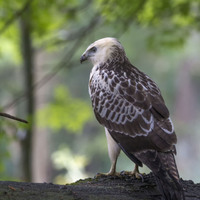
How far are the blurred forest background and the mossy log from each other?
2046 millimetres

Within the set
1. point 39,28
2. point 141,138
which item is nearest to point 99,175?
point 141,138

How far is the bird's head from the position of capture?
20.0 ft

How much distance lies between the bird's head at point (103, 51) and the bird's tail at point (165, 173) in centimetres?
162

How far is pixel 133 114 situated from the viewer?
5.33 metres

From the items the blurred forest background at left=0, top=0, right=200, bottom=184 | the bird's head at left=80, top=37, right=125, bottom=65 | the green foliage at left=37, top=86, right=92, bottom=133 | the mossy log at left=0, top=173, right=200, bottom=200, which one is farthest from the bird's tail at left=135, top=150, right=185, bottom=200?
the green foliage at left=37, top=86, right=92, bottom=133

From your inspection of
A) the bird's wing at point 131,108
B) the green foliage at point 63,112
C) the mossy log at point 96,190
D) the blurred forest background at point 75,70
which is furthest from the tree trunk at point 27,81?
the mossy log at point 96,190

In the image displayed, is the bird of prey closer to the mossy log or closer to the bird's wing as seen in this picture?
the bird's wing

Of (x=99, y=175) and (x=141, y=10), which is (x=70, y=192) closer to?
(x=99, y=175)

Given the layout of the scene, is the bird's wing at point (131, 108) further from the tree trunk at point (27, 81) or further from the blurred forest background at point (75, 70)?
the tree trunk at point (27, 81)

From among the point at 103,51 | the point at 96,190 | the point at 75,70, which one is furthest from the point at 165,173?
the point at 75,70

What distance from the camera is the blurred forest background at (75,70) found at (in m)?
8.50

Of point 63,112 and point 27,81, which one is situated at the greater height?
point 27,81

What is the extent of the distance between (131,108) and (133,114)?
0.07 m

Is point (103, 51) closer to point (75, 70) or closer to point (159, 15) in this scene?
point (159, 15)
